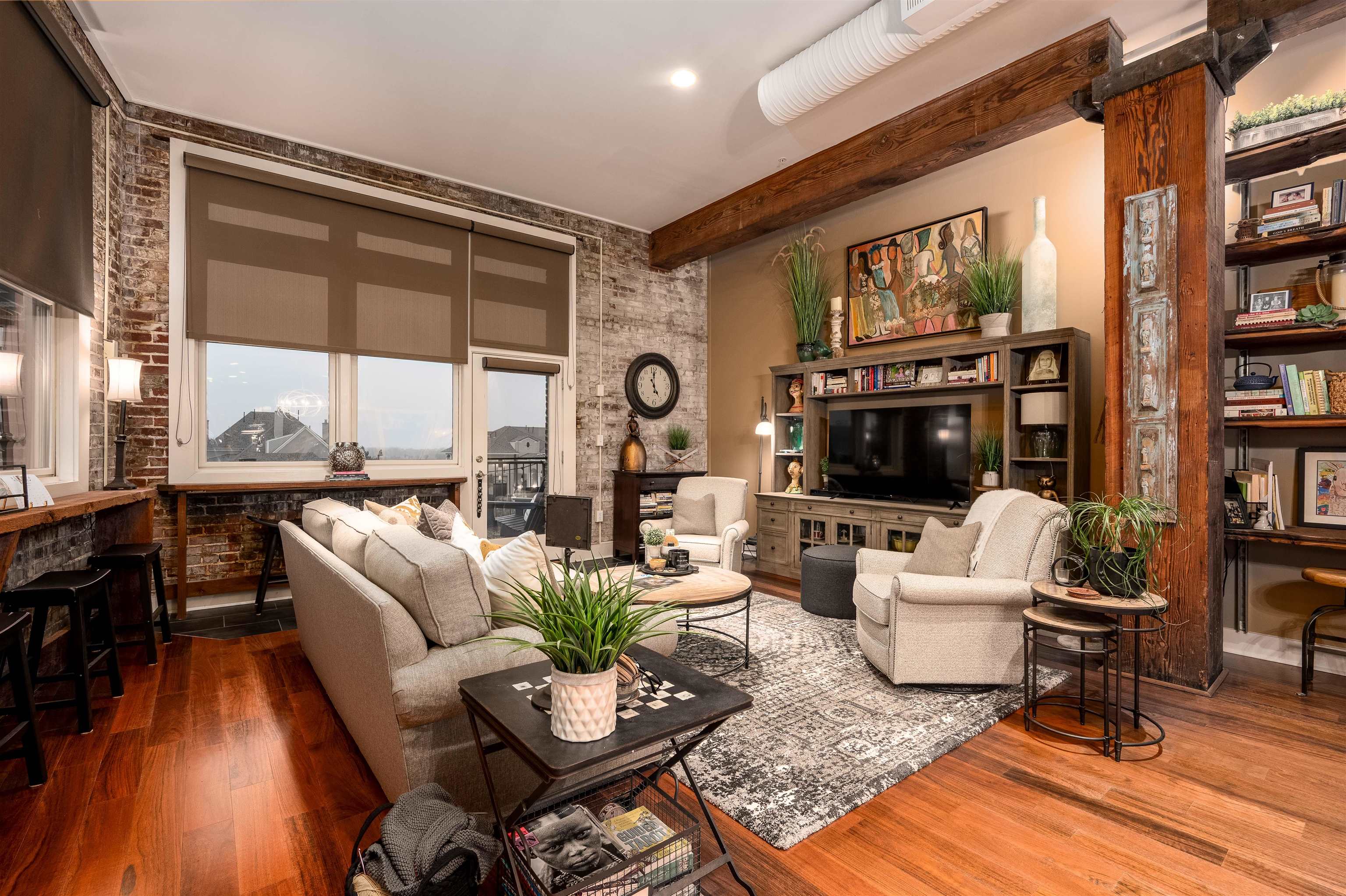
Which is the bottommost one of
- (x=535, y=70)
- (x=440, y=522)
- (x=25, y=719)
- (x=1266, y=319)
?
(x=25, y=719)

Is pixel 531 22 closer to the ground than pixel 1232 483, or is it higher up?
higher up

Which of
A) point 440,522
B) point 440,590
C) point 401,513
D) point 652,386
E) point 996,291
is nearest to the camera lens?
point 440,590

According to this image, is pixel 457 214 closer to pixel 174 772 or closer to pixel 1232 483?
pixel 174 772

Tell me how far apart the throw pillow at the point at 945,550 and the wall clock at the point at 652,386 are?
3.75m

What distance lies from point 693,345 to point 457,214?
2823 millimetres

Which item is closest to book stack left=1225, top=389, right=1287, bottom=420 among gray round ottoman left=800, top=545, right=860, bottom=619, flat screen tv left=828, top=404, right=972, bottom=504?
flat screen tv left=828, top=404, right=972, bottom=504

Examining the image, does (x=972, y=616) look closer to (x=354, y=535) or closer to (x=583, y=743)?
(x=583, y=743)

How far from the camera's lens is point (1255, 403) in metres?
3.16

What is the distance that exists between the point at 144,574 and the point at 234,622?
→ 901 mm

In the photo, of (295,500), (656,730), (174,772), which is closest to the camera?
(656,730)

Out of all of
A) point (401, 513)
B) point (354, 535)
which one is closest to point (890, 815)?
point (354, 535)

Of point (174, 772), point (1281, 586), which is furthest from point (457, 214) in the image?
point (1281, 586)

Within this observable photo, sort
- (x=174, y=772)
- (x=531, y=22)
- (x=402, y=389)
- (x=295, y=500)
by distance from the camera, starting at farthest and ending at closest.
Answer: (x=402, y=389), (x=295, y=500), (x=531, y=22), (x=174, y=772)

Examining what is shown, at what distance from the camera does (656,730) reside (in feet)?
4.50
